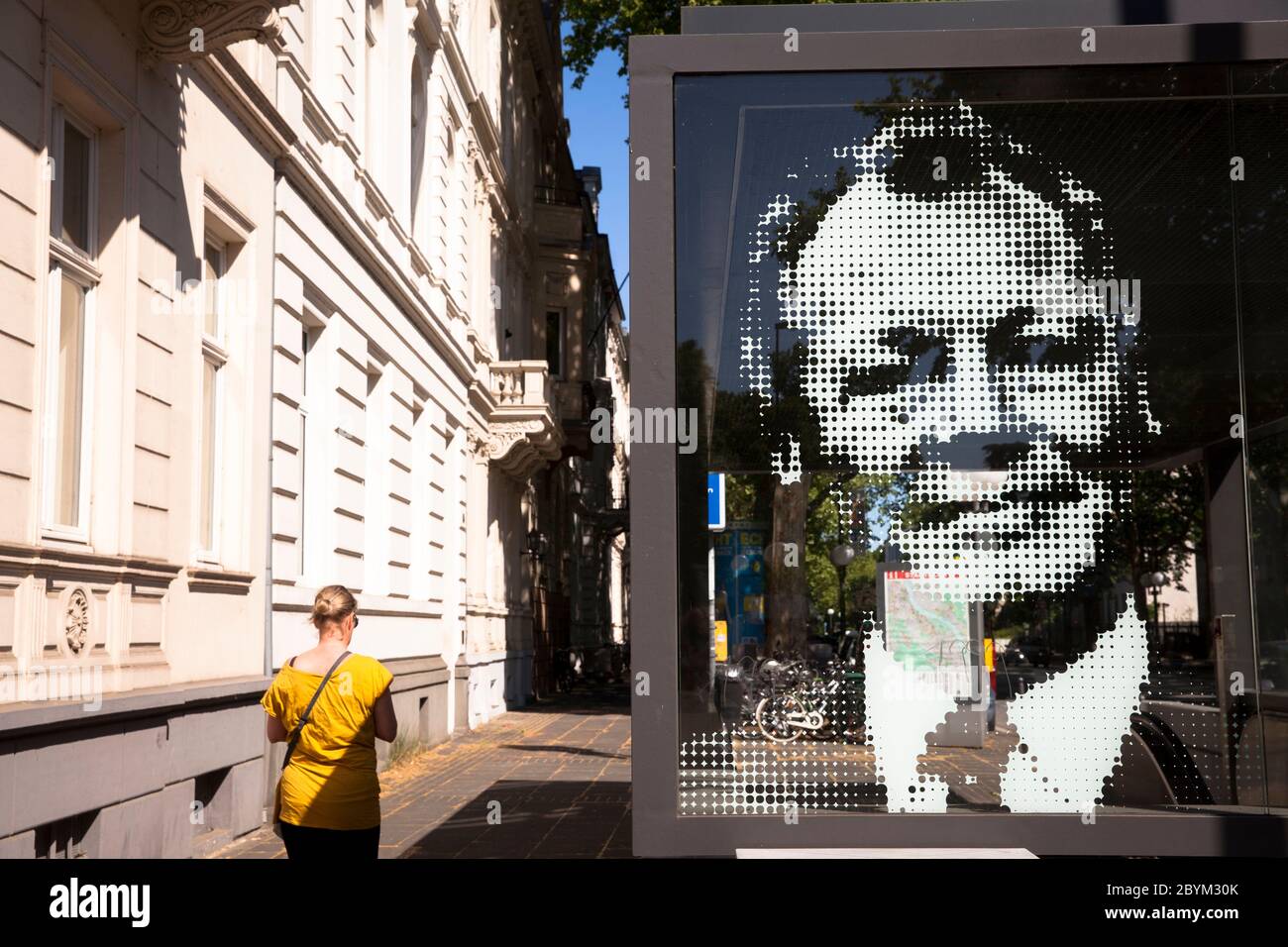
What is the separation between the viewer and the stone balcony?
2511cm

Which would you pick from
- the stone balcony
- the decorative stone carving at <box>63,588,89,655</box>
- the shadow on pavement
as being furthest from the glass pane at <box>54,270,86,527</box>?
the stone balcony

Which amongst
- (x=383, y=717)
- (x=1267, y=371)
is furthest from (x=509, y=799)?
(x=1267, y=371)

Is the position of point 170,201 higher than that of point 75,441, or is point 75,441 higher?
point 170,201

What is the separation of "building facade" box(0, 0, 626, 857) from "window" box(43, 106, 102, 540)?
0.06 ft

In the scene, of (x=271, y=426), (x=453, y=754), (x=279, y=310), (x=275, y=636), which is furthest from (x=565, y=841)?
(x=453, y=754)

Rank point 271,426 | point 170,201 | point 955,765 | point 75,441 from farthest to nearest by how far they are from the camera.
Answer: point 271,426
point 170,201
point 75,441
point 955,765

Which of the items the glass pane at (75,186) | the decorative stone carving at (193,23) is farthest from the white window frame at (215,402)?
the glass pane at (75,186)

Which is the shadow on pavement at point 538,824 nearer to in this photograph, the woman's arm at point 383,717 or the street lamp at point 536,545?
the woman's arm at point 383,717

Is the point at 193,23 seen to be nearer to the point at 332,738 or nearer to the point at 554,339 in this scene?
the point at 332,738

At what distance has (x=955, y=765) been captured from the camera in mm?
5156

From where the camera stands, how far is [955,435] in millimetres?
5359

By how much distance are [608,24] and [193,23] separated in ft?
57.1
